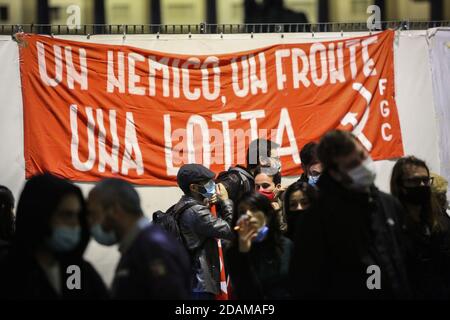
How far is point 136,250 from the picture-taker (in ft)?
13.4

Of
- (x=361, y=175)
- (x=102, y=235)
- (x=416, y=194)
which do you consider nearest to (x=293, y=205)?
(x=416, y=194)

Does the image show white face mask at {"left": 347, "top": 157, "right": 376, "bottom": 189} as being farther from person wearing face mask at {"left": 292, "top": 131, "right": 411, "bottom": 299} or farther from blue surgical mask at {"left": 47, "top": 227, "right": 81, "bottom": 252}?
blue surgical mask at {"left": 47, "top": 227, "right": 81, "bottom": 252}

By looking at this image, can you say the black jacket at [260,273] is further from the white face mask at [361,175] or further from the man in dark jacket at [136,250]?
the man in dark jacket at [136,250]

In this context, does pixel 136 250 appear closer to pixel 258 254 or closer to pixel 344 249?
pixel 344 249

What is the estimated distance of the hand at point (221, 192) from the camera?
769 cm

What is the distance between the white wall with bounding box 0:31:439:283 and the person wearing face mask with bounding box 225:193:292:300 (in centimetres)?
436

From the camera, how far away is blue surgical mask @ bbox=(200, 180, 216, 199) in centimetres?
745

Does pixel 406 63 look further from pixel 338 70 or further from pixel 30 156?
pixel 30 156

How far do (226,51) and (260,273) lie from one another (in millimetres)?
5137

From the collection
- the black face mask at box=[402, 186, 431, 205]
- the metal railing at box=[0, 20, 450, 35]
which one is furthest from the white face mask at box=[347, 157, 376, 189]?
the metal railing at box=[0, 20, 450, 35]

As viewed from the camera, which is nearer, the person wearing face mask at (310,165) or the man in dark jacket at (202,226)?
the man in dark jacket at (202,226)

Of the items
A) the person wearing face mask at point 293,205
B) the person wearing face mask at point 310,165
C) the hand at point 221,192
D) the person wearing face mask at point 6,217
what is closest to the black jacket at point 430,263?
the person wearing face mask at point 293,205

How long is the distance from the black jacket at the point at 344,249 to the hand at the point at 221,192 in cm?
300

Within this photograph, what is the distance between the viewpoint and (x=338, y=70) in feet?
33.7
